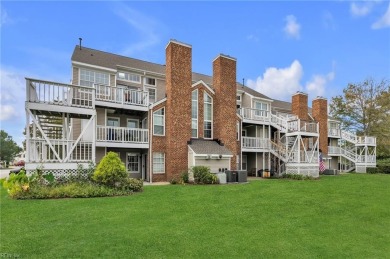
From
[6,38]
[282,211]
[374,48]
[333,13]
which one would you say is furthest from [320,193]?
[6,38]

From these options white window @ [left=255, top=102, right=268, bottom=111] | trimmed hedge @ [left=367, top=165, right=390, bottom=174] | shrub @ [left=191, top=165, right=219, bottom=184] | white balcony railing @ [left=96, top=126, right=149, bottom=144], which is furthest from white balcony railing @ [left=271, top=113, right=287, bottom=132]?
trimmed hedge @ [left=367, top=165, right=390, bottom=174]

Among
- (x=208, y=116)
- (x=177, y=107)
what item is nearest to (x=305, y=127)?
(x=208, y=116)

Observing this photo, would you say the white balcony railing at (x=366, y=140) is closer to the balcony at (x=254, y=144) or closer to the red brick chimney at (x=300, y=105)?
the red brick chimney at (x=300, y=105)

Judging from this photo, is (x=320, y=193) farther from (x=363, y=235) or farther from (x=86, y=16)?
(x=86, y=16)

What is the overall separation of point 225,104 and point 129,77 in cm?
861

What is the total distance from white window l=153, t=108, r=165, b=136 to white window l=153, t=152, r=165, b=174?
5.20 feet

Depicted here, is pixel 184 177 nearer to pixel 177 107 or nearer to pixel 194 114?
pixel 177 107

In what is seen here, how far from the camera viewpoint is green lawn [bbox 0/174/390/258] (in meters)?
5.67

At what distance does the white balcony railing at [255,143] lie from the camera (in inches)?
914

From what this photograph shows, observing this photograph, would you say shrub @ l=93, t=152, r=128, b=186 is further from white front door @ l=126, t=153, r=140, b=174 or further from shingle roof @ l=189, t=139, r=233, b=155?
white front door @ l=126, t=153, r=140, b=174

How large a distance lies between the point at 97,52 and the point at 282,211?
21.0 m

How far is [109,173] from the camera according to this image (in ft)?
40.7

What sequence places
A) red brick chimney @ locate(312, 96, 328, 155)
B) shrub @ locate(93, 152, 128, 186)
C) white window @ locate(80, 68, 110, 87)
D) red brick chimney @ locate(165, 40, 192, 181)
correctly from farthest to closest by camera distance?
red brick chimney @ locate(312, 96, 328, 155) → white window @ locate(80, 68, 110, 87) → red brick chimney @ locate(165, 40, 192, 181) → shrub @ locate(93, 152, 128, 186)

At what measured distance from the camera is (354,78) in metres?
39.8
